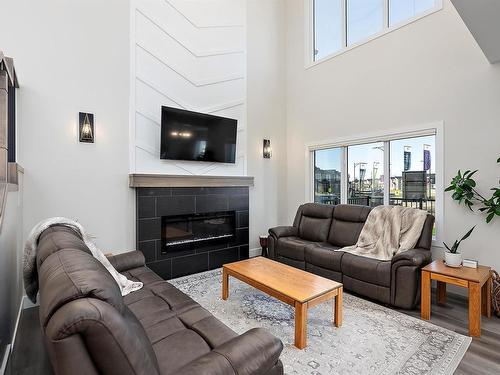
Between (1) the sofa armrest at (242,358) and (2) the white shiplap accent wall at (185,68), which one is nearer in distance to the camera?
(1) the sofa armrest at (242,358)

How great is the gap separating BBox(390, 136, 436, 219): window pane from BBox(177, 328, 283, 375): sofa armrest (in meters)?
3.25

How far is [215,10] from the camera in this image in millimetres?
4488

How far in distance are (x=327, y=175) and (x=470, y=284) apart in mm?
2855

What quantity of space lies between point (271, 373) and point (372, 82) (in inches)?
162

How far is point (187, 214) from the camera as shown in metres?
4.04

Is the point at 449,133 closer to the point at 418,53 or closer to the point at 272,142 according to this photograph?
the point at 418,53

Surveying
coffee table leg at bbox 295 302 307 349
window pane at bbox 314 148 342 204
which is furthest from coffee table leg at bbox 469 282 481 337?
window pane at bbox 314 148 342 204

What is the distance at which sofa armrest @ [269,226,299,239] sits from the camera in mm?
4352

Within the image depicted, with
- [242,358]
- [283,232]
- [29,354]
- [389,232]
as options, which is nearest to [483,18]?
[389,232]

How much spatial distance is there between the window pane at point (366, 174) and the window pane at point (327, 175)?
223mm

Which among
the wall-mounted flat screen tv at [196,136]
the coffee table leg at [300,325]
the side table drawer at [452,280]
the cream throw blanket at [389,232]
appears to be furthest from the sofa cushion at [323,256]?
the wall-mounted flat screen tv at [196,136]

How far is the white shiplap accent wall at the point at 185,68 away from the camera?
3777mm

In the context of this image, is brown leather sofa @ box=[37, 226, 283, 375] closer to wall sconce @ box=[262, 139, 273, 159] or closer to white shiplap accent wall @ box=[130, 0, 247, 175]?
white shiplap accent wall @ box=[130, 0, 247, 175]

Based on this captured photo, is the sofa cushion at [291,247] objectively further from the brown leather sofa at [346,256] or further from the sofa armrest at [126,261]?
the sofa armrest at [126,261]
